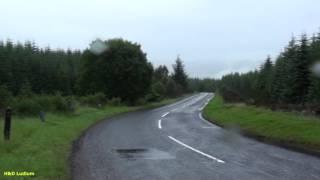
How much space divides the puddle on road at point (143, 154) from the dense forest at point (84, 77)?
687 inches

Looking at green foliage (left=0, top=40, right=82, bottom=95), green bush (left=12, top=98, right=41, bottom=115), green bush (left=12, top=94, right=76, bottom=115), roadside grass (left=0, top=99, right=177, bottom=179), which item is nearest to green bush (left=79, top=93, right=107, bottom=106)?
green bush (left=12, top=94, right=76, bottom=115)

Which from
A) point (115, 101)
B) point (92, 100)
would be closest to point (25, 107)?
point (92, 100)

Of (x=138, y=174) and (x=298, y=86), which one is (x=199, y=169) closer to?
(x=138, y=174)

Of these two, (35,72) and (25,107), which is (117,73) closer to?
(25,107)

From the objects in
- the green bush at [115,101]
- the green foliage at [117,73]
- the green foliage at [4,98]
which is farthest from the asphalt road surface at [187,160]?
the green foliage at [117,73]

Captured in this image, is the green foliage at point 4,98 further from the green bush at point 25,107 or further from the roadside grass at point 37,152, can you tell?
the roadside grass at point 37,152

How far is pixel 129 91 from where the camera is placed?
69.1 metres

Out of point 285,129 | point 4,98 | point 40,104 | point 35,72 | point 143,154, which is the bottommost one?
point 143,154

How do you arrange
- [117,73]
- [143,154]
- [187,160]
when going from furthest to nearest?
[117,73] → [143,154] → [187,160]

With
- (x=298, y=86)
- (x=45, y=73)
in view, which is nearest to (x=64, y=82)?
(x=45, y=73)

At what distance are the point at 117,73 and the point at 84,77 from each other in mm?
5345

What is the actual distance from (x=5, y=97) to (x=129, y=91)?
116 feet

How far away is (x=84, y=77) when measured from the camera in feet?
232

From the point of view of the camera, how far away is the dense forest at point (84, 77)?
37.6 meters
